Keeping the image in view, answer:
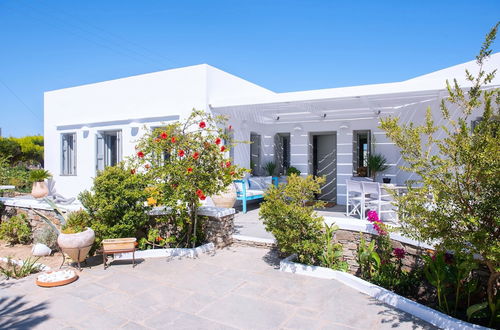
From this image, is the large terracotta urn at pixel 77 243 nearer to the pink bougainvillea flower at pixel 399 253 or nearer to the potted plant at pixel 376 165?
the pink bougainvillea flower at pixel 399 253

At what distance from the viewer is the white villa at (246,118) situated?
357 inches

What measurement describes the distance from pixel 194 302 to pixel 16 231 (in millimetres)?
6703

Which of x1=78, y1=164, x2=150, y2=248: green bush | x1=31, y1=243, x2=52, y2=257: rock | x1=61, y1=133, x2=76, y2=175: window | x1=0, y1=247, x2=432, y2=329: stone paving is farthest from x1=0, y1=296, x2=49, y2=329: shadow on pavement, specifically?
x1=61, y1=133, x2=76, y2=175: window

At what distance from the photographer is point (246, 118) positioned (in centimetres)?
1159

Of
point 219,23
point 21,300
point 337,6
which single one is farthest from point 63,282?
point 219,23

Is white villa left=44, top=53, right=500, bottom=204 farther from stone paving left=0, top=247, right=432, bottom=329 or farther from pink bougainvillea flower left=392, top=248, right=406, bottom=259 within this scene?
stone paving left=0, top=247, right=432, bottom=329

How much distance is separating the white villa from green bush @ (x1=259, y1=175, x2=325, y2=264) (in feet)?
11.3

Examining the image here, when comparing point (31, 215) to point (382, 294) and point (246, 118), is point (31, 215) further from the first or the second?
point (382, 294)

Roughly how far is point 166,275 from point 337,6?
10.0m

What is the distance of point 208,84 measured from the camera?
9.77m

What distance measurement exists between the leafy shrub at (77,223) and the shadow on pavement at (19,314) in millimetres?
1454

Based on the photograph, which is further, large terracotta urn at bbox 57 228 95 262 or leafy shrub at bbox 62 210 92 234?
leafy shrub at bbox 62 210 92 234

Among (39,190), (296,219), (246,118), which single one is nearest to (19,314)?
(296,219)

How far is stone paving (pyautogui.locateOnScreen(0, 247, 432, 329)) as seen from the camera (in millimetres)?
3932
